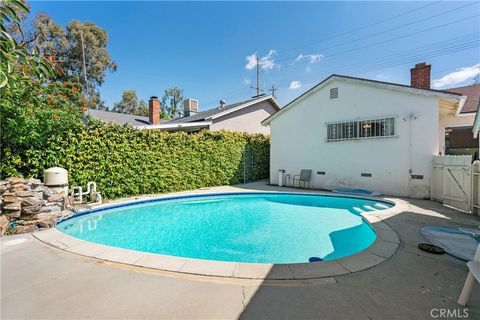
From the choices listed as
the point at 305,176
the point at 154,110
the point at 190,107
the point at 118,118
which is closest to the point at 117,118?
the point at 118,118

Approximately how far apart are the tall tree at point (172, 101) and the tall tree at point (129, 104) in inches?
341

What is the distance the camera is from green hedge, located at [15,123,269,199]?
8.06 metres

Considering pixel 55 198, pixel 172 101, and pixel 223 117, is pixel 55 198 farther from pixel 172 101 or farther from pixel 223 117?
pixel 172 101

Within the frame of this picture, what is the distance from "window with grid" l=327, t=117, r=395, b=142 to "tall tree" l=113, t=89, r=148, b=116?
35592mm

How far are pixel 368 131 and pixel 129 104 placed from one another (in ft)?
126

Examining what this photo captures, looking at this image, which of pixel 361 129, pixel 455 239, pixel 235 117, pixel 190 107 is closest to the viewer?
pixel 455 239

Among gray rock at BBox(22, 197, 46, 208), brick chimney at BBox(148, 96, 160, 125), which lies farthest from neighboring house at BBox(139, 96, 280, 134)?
gray rock at BBox(22, 197, 46, 208)

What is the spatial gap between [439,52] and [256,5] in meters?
13.9

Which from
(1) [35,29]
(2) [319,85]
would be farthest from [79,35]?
(2) [319,85]

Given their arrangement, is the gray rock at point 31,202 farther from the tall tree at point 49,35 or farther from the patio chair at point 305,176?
the tall tree at point 49,35

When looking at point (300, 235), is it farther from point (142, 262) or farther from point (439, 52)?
point (439, 52)

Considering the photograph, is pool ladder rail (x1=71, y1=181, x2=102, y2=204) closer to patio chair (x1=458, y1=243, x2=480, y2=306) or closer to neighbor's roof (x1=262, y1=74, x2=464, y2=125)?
patio chair (x1=458, y1=243, x2=480, y2=306)

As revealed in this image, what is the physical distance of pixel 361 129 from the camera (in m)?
10.8

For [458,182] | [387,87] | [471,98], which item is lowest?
[458,182]
